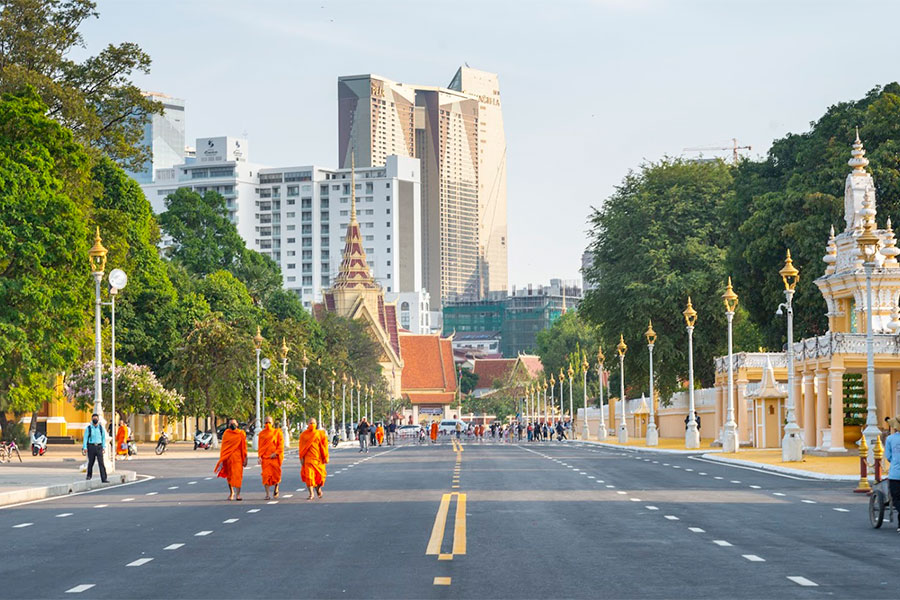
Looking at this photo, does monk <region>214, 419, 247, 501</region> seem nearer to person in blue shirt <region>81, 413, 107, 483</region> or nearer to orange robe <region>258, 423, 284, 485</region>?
orange robe <region>258, 423, 284, 485</region>

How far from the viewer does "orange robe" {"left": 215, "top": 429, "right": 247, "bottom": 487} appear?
2786 centimetres

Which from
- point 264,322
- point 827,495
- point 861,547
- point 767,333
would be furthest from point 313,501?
point 264,322

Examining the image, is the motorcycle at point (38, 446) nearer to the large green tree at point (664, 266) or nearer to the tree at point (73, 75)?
the tree at point (73, 75)

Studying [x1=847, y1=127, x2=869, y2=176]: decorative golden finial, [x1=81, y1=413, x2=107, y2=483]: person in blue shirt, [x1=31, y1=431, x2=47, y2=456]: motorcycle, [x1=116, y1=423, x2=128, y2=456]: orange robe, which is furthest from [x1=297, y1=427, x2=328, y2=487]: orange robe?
[x1=847, y1=127, x2=869, y2=176]: decorative golden finial

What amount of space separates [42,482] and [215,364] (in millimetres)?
38455

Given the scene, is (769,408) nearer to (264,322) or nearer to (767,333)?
(767,333)

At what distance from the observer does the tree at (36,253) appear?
4816cm

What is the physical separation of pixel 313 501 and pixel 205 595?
14.2 metres

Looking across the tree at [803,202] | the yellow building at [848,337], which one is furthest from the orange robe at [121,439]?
the tree at [803,202]

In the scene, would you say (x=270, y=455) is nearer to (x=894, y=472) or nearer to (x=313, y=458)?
(x=313, y=458)

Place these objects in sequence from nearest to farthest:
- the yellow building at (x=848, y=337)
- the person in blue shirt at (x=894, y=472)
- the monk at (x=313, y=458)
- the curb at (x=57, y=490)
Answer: the person in blue shirt at (x=894, y=472)
the monk at (x=313, y=458)
the curb at (x=57, y=490)
the yellow building at (x=848, y=337)

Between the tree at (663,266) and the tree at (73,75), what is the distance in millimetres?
25979

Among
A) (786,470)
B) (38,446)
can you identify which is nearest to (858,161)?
(786,470)

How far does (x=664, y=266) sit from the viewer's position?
245ft
